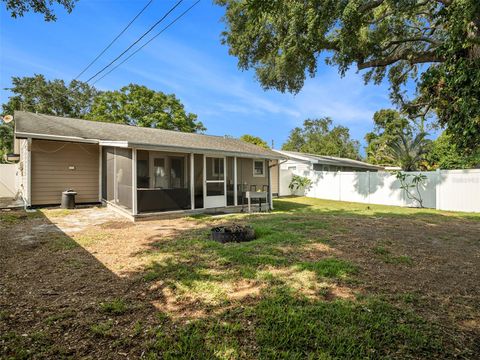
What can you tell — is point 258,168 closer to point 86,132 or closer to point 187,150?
point 187,150

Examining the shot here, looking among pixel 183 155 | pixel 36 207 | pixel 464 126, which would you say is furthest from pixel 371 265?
pixel 36 207

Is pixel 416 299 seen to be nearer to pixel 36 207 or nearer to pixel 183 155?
pixel 183 155

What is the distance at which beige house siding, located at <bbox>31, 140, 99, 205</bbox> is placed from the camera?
10766 millimetres

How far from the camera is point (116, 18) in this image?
11.0m

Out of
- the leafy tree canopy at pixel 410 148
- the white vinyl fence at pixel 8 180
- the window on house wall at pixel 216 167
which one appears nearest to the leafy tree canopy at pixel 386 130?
the leafy tree canopy at pixel 410 148

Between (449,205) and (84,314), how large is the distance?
572 inches

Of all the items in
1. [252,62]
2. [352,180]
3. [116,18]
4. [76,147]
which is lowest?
[352,180]

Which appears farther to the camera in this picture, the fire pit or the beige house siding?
the beige house siding

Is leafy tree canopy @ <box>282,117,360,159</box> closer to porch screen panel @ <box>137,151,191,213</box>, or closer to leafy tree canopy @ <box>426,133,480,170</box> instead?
leafy tree canopy @ <box>426,133,480,170</box>

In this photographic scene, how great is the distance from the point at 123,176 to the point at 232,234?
555cm

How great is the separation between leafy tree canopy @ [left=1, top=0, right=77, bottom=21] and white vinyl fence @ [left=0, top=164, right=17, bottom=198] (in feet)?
48.7

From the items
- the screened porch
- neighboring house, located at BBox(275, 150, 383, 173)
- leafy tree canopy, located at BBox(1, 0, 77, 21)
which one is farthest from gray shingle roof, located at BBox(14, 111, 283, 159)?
neighboring house, located at BBox(275, 150, 383, 173)

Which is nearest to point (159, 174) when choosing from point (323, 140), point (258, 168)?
point (258, 168)

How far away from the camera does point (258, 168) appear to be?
15578 millimetres
